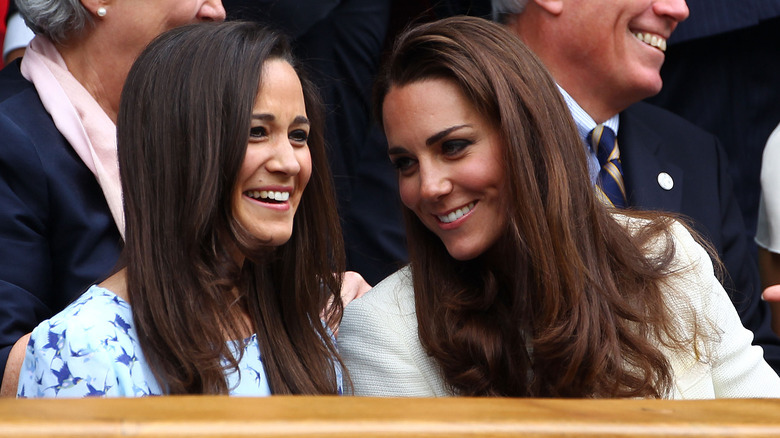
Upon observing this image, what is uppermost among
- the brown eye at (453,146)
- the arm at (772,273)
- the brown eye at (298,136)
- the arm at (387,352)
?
the brown eye at (298,136)

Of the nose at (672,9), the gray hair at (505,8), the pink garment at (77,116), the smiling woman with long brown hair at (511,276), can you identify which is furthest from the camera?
the gray hair at (505,8)

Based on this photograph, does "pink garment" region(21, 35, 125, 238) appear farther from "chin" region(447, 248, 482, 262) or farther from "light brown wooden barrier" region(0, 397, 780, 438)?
"light brown wooden barrier" region(0, 397, 780, 438)

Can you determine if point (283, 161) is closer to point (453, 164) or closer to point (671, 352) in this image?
point (453, 164)

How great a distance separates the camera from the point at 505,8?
329 cm

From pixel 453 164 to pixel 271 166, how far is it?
41 cm

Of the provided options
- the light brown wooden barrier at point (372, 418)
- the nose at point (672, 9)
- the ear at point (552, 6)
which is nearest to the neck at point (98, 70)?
the ear at point (552, 6)

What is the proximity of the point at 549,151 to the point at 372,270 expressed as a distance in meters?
0.93

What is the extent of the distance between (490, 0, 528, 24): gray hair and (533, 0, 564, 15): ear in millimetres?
96

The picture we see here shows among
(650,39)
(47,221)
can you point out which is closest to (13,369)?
(47,221)

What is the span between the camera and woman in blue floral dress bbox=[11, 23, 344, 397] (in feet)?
5.22

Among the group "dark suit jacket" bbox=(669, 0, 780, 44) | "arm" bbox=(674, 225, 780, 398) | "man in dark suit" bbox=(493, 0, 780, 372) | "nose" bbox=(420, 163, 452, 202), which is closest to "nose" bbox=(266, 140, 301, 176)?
"nose" bbox=(420, 163, 452, 202)

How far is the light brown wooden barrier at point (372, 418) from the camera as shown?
60 cm

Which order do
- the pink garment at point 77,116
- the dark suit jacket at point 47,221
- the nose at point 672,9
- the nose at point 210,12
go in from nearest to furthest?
the dark suit jacket at point 47,221 → the pink garment at point 77,116 → the nose at point 210,12 → the nose at point 672,9

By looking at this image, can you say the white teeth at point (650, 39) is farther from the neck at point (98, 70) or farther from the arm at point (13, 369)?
the arm at point (13, 369)
